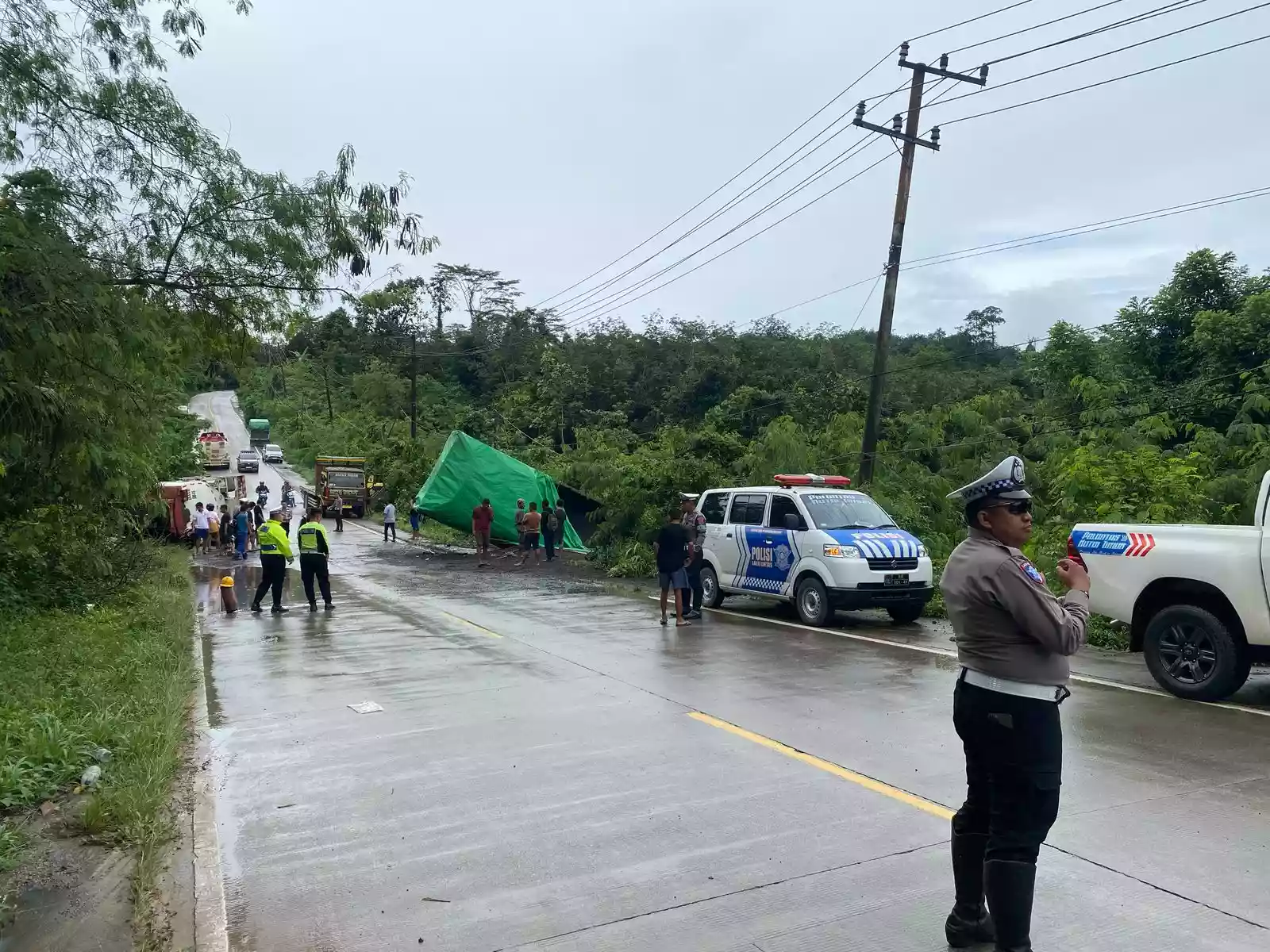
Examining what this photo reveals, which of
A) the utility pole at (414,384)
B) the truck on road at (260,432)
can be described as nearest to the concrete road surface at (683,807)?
the utility pole at (414,384)

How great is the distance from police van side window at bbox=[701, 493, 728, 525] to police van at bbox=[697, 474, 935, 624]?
13 mm

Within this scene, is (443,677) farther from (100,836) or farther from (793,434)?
(793,434)

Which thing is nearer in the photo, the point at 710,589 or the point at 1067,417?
the point at 710,589

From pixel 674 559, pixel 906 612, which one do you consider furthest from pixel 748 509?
pixel 906 612

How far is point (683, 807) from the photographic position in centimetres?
565

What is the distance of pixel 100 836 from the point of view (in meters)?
5.28

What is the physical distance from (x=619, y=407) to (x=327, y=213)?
4312cm

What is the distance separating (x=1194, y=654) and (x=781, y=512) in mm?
6727

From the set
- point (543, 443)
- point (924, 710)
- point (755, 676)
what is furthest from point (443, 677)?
point (543, 443)

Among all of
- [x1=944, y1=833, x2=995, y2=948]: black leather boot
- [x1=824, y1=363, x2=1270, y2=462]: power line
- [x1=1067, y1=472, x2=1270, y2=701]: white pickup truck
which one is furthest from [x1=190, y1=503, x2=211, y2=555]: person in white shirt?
[x1=944, y1=833, x2=995, y2=948]: black leather boot

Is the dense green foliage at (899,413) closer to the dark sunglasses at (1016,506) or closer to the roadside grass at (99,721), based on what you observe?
the roadside grass at (99,721)

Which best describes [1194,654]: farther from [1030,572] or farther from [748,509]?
[748,509]

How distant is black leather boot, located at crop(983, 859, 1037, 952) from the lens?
3.45 m

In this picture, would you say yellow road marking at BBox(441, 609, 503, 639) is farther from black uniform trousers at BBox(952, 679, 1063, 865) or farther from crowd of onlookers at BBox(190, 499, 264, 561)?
crowd of onlookers at BBox(190, 499, 264, 561)
